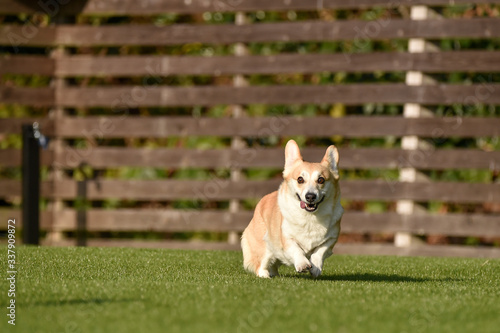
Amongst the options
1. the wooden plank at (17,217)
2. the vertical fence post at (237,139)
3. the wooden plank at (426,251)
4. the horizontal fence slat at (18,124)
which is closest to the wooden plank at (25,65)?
the horizontal fence slat at (18,124)

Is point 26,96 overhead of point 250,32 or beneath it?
beneath

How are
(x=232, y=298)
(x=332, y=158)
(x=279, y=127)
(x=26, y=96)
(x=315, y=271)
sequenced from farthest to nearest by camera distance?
(x=26, y=96) → (x=279, y=127) → (x=332, y=158) → (x=315, y=271) → (x=232, y=298)

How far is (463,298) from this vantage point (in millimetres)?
3760

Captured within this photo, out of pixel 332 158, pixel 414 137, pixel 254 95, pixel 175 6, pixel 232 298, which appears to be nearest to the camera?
pixel 232 298

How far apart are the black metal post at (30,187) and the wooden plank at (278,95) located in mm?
1085

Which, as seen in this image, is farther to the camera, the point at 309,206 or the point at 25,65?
the point at 25,65

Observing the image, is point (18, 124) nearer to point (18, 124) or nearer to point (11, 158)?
point (18, 124)

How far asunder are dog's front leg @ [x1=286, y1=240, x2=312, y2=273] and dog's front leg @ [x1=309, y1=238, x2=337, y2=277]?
5cm

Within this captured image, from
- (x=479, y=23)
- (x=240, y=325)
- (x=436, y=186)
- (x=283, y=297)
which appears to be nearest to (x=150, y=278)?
(x=283, y=297)

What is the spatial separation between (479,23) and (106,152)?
3.32 m

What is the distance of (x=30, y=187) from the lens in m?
6.63

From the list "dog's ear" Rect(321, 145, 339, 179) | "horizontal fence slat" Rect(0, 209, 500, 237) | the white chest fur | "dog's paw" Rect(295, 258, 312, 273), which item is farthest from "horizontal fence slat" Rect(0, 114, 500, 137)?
"dog's paw" Rect(295, 258, 312, 273)

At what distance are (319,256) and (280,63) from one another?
10.6 feet

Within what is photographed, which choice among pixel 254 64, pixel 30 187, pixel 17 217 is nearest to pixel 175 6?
pixel 254 64
